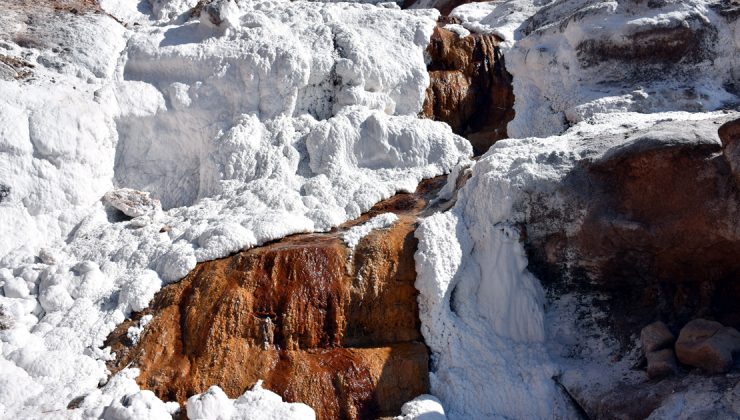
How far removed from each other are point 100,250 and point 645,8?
6842mm

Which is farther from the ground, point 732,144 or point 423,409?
point 732,144

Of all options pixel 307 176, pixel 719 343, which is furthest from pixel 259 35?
pixel 719 343

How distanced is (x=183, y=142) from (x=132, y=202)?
3.85ft

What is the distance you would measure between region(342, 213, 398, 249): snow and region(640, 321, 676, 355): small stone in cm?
251

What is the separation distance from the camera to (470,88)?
35.3ft

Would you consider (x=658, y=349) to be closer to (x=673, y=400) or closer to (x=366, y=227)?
(x=673, y=400)

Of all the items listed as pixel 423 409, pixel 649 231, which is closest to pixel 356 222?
pixel 423 409

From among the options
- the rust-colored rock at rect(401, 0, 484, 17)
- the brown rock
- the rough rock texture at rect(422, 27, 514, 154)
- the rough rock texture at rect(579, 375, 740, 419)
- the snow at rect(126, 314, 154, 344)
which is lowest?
the snow at rect(126, 314, 154, 344)

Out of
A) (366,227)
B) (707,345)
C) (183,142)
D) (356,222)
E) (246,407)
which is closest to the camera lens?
(707,345)

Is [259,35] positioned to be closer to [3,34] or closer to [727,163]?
[3,34]

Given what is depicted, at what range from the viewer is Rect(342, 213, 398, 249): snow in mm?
7598

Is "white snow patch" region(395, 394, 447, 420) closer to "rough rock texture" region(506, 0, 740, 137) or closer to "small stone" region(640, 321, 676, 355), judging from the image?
"small stone" region(640, 321, 676, 355)

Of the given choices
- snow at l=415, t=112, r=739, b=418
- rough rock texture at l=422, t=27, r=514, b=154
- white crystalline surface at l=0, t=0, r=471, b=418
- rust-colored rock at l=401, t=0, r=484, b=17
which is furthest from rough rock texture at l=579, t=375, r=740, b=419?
rust-colored rock at l=401, t=0, r=484, b=17

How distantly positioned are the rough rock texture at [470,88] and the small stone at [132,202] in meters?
3.56
